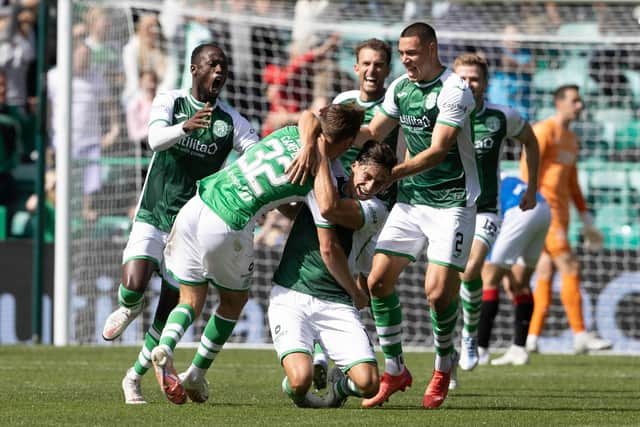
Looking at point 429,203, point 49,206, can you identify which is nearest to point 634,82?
point 49,206

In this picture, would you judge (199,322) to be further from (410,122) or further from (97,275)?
(410,122)

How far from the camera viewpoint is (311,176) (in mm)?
7070

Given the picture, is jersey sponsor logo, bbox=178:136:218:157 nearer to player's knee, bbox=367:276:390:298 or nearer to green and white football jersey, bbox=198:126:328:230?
green and white football jersey, bbox=198:126:328:230

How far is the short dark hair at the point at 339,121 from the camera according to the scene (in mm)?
7070

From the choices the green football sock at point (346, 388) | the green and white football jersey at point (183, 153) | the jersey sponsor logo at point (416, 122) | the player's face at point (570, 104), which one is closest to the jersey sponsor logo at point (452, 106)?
the jersey sponsor logo at point (416, 122)

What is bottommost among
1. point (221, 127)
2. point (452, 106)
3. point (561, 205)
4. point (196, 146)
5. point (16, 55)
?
point (561, 205)

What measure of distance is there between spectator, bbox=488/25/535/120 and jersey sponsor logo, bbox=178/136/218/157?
829 centimetres

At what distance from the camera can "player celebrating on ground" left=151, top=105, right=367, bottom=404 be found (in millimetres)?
7082

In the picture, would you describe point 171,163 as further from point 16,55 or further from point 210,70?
point 16,55

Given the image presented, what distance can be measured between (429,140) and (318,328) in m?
1.47

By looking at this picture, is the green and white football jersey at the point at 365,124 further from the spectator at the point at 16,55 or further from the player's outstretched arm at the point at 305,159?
the spectator at the point at 16,55

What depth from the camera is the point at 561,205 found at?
530 inches

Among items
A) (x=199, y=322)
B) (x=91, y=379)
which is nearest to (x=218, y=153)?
(x=91, y=379)

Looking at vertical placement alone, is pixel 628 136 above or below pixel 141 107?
below
